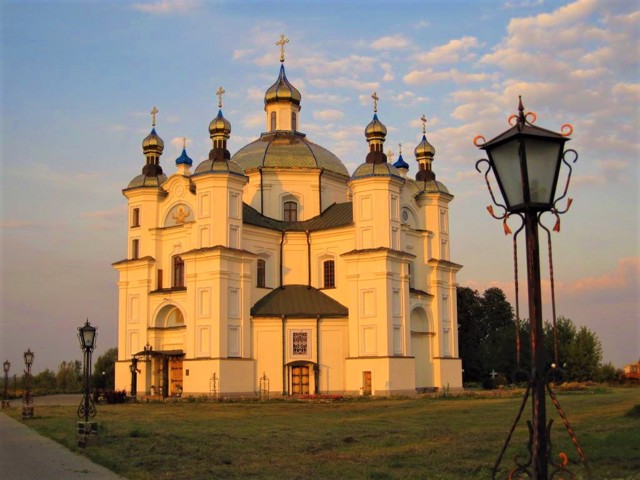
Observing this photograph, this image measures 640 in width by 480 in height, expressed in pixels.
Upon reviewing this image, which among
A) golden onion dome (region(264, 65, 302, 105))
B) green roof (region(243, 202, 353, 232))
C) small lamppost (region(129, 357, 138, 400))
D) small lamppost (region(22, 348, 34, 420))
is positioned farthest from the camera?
golden onion dome (region(264, 65, 302, 105))

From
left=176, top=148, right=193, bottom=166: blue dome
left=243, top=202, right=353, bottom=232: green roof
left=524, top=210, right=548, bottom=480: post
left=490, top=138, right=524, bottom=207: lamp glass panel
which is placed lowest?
left=524, top=210, right=548, bottom=480: post

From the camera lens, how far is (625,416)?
2125cm

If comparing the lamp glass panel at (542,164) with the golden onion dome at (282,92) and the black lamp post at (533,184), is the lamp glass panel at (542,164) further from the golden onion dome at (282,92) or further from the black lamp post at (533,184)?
the golden onion dome at (282,92)

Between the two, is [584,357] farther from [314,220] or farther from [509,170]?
[509,170]

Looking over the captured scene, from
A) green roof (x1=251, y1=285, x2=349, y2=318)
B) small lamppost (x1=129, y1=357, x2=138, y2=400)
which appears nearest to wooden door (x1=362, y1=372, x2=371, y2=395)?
green roof (x1=251, y1=285, x2=349, y2=318)

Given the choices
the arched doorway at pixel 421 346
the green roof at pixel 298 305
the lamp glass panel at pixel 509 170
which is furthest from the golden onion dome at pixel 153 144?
the lamp glass panel at pixel 509 170

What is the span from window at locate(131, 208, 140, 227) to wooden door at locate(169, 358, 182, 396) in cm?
948

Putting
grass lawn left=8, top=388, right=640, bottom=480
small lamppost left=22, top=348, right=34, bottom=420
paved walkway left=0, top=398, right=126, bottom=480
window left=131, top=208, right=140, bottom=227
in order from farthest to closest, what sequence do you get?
window left=131, top=208, right=140, bottom=227, small lamppost left=22, top=348, right=34, bottom=420, paved walkway left=0, top=398, right=126, bottom=480, grass lawn left=8, top=388, right=640, bottom=480

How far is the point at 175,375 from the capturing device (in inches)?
1895

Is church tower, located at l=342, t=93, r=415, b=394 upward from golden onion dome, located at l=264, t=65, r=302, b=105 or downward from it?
downward

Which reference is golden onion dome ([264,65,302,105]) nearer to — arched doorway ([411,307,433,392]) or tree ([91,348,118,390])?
arched doorway ([411,307,433,392])

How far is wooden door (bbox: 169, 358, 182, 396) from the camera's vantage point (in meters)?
47.8

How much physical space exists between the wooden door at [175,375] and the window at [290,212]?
12.0 meters

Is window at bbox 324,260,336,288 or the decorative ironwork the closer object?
the decorative ironwork
